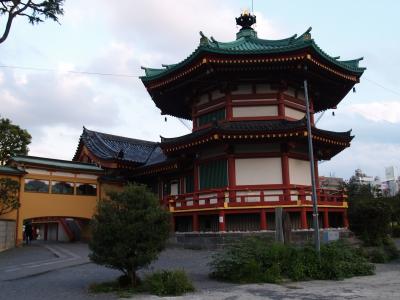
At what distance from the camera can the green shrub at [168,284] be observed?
38.3 feet

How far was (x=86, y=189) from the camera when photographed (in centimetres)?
3012

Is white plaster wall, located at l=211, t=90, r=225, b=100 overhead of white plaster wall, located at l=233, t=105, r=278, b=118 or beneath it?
overhead

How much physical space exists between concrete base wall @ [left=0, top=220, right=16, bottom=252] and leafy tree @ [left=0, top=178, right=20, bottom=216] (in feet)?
2.42

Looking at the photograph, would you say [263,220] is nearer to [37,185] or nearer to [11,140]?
[37,185]

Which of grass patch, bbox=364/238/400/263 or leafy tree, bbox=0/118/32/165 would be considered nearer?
grass patch, bbox=364/238/400/263

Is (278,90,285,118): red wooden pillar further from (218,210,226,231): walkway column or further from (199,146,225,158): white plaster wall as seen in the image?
(218,210,226,231): walkway column

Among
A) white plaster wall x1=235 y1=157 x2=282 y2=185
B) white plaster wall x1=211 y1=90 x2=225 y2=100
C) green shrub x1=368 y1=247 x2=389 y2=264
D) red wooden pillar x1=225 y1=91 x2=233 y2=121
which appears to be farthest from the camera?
white plaster wall x1=211 y1=90 x2=225 y2=100

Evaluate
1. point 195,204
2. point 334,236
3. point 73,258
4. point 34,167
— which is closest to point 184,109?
point 195,204

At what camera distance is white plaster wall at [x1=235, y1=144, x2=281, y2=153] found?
23.2m

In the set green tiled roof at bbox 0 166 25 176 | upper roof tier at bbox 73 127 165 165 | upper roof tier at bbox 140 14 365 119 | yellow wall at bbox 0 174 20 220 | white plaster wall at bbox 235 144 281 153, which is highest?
upper roof tier at bbox 140 14 365 119

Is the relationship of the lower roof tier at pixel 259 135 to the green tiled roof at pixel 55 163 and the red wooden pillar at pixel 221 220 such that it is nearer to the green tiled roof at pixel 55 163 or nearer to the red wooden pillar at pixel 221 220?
the red wooden pillar at pixel 221 220

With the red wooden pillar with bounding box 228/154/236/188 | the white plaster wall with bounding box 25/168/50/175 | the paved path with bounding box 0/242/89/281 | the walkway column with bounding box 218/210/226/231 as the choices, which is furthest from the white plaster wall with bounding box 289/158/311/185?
the white plaster wall with bounding box 25/168/50/175

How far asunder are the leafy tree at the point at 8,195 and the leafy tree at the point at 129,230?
14.8m

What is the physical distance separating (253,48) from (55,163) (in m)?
15.5
